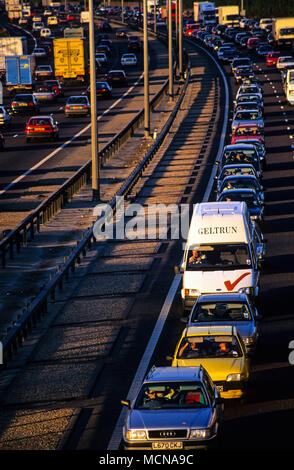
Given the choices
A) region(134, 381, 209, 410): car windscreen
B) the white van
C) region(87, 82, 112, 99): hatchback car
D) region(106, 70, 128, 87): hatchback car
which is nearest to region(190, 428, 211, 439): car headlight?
region(134, 381, 209, 410): car windscreen

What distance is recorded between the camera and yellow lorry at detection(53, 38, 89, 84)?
3590 inches

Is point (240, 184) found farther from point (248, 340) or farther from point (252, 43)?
point (252, 43)

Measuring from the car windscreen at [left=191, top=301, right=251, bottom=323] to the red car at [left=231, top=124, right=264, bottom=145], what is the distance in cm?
2778

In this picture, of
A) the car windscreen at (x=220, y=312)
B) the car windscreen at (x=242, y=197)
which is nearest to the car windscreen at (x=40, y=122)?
the car windscreen at (x=242, y=197)

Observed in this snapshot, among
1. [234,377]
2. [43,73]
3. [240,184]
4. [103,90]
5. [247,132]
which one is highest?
[234,377]

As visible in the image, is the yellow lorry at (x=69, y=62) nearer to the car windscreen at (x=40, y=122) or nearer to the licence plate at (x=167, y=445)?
the car windscreen at (x=40, y=122)

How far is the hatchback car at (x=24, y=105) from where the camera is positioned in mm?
71500

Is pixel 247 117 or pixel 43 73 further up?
pixel 247 117

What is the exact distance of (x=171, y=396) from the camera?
16078 mm

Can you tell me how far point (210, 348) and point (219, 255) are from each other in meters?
6.20

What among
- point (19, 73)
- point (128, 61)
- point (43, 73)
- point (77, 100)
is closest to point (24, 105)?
point (77, 100)

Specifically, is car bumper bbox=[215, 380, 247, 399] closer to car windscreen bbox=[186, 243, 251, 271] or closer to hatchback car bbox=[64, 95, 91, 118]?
car windscreen bbox=[186, 243, 251, 271]

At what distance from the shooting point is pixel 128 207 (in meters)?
38.2
